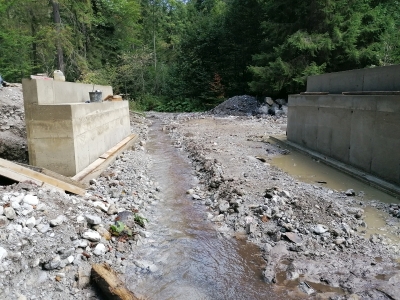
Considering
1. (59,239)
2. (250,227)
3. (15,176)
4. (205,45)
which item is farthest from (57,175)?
(205,45)

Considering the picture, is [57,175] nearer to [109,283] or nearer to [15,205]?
[15,205]

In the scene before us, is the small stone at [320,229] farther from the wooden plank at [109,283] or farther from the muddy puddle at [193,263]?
the wooden plank at [109,283]

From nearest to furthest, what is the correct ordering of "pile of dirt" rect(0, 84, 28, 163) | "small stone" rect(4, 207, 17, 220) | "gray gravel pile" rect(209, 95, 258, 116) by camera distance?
"small stone" rect(4, 207, 17, 220)
"pile of dirt" rect(0, 84, 28, 163)
"gray gravel pile" rect(209, 95, 258, 116)

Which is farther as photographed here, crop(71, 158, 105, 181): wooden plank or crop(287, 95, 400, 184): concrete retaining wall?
crop(287, 95, 400, 184): concrete retaining wall

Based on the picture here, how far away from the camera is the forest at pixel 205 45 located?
1834cm

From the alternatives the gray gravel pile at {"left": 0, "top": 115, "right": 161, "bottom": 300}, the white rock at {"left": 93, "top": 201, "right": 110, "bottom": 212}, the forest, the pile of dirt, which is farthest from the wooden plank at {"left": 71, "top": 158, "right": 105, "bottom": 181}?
the forest

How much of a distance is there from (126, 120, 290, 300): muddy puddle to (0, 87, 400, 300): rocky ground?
16 cm

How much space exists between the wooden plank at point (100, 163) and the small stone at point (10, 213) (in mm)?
2174

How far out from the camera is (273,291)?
11.7ft

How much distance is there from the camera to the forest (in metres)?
18.3

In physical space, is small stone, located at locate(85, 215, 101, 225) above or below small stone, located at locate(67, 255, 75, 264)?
above

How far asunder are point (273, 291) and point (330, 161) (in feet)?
19.7

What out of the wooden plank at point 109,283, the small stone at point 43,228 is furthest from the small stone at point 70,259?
the small stone at point 43,228

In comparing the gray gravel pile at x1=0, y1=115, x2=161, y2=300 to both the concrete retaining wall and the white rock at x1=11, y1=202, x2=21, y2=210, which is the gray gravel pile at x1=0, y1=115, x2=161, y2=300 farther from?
the concrete retaining wall
